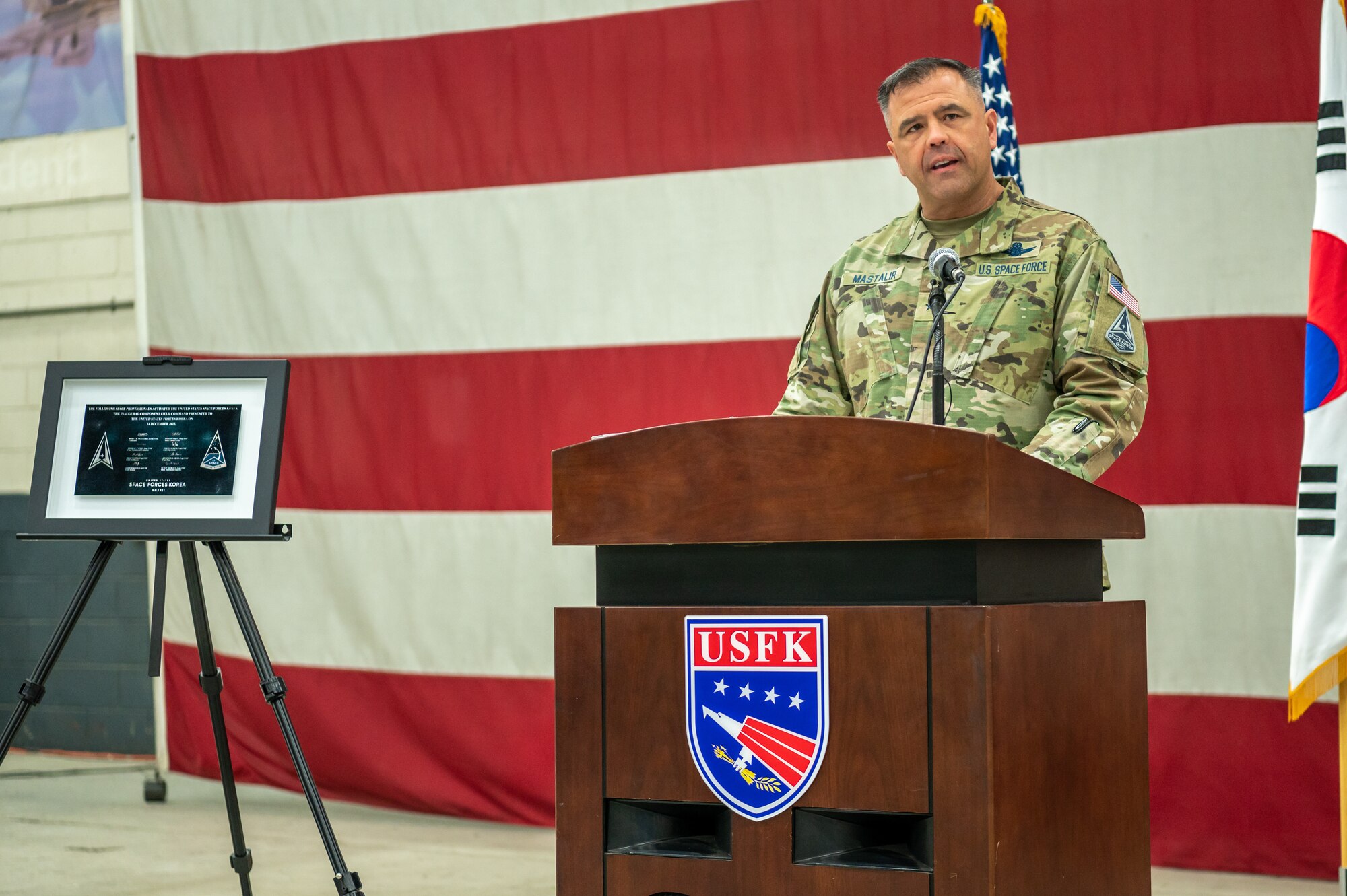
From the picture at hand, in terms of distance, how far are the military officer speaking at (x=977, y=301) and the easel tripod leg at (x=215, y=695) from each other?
1104 mm

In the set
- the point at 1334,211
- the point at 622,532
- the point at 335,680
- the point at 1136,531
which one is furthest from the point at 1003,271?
the point at 335,680

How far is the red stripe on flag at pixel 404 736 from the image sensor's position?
3.42 metres

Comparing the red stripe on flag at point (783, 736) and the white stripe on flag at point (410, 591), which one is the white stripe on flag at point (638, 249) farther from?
the red stripe on flag at point (783, 736)

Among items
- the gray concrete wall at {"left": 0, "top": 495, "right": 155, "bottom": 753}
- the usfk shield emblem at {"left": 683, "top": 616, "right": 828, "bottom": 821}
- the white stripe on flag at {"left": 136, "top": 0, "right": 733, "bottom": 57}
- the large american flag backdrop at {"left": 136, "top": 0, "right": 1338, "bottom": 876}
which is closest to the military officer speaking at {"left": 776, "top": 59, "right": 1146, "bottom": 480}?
the usfk shield emblem at {"left": 683, "top": 616, "right": 828, "bottom": 821}

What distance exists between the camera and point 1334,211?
2293 millimetres

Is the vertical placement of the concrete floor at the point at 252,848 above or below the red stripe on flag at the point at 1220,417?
below

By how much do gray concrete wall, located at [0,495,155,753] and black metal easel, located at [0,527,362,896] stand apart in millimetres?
2109

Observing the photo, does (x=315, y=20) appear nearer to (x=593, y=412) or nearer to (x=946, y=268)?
(x=593, y=412)

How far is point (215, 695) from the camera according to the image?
2396 millimetres

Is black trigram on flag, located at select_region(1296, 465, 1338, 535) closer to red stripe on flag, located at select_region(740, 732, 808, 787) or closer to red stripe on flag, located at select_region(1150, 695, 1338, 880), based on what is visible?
red stripe on flag, located at select_region(1150, 695, 1338, 880)

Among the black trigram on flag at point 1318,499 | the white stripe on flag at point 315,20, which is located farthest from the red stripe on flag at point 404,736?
the black trigram on flag at point 1318,499

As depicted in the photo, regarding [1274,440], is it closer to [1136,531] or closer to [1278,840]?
[1278,840]

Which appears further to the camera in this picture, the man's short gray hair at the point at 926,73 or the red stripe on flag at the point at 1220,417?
the red stripe on flag at the point at 1220,417

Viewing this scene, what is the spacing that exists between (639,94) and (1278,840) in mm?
2112
